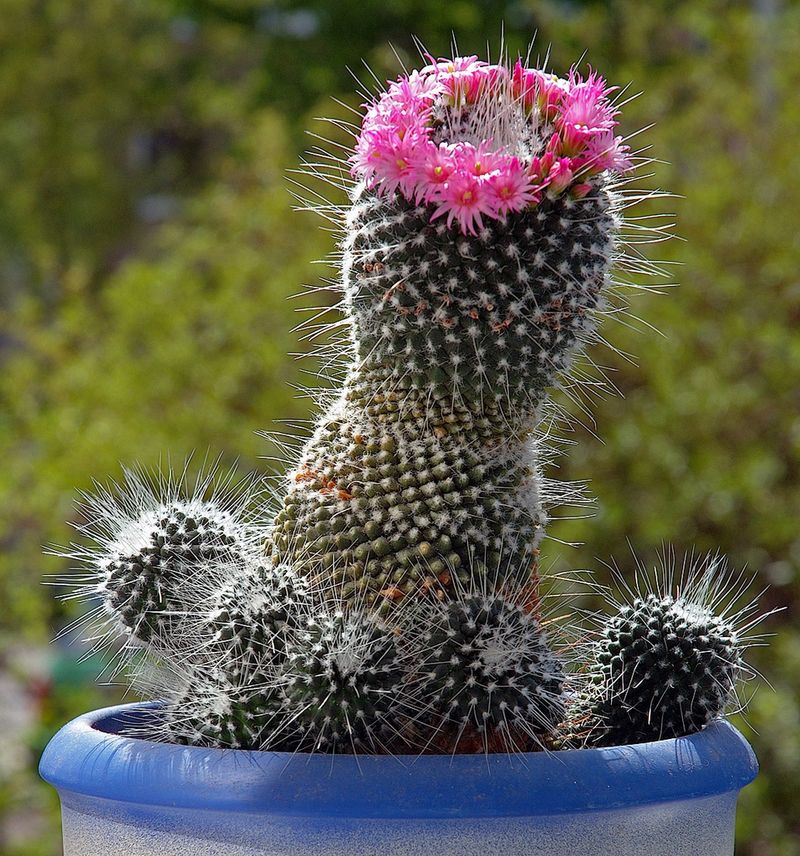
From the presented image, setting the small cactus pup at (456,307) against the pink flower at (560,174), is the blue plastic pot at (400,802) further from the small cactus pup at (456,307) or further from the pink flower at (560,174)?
the pink flower at (560,174)

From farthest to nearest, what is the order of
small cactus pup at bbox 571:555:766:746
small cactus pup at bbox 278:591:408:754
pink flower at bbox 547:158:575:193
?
small cactus pup at bbox 571:555:766:746, pink flower at bbox 547:158:575:193, small cactus pup at bbox 278:591:408:754

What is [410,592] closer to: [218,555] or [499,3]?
[218,555]

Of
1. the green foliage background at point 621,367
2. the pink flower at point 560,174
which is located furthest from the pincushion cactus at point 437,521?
the green foliage background at point 621,367

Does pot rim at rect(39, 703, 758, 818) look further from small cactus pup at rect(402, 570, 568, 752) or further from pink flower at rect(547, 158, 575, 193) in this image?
pink flower at rect(547, 158, 575, 193)

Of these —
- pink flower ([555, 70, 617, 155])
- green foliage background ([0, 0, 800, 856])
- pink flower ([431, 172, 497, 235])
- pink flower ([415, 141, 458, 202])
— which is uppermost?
pink flower ([555, 70, 617, 155])

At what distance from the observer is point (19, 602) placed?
4.77 m

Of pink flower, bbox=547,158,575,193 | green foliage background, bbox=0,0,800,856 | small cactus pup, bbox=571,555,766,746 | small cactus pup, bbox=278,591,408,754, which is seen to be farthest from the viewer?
green foliage background, bbox=0,0,800,856

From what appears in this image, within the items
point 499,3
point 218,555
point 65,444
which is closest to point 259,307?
point 65,444

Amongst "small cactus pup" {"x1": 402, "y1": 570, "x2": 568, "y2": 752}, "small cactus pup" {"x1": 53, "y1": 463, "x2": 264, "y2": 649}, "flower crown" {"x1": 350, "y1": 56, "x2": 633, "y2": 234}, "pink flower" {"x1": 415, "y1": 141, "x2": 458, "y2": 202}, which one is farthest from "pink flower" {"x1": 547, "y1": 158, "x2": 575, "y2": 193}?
"small cactus pup" {"x1": 53, "y1": 463, "x2": 264, "y2": 649}

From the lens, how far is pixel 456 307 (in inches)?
63.8

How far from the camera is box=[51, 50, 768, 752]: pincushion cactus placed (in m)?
1.55

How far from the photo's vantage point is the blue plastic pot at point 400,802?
4.56 ft

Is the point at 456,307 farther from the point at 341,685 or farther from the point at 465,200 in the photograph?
the point at 341,685

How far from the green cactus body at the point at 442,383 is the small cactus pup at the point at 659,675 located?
21 centimetres
